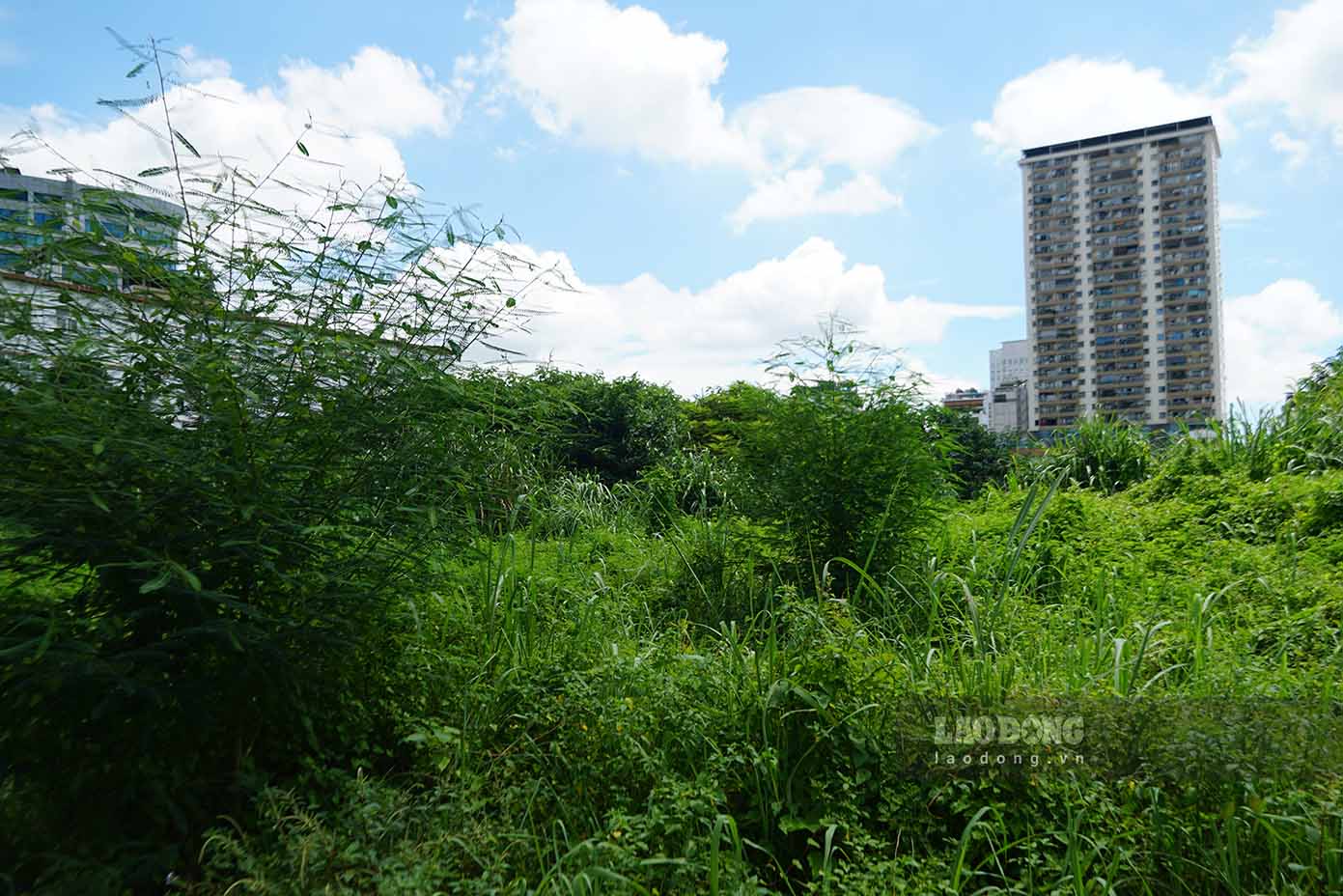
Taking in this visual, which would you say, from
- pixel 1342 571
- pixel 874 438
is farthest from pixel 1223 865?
pixel 1342 571

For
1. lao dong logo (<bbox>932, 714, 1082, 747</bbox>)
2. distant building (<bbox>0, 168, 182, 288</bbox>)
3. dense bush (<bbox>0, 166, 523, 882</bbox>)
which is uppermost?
distant building (<bbox>0, 168, 182, 288</bbox>)

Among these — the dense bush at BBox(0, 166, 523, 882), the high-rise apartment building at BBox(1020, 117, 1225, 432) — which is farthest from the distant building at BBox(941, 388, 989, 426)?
the high-rise apartment building at BBox(1020, 117, 1225, 432)

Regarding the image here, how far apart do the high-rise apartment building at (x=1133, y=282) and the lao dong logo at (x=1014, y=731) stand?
53.6 m

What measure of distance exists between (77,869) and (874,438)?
12.0ft

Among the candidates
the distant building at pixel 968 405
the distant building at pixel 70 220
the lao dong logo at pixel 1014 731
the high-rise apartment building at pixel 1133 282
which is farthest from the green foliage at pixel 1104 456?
the high-rise apartment building at pixel 1133 282

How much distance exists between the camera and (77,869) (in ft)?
6.46

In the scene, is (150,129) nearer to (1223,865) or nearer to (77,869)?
(77,869)

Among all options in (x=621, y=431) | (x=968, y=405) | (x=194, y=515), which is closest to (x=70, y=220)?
(x=194, y=515)

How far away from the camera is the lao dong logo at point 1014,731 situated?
2.24 metres

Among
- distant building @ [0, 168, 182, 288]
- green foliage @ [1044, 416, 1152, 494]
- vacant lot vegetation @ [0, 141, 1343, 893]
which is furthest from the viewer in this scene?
green foliage @ [1044, 416, 1152, 494]

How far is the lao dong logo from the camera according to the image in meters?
2.24

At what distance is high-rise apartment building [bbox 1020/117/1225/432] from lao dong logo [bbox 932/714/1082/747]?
2110 inches

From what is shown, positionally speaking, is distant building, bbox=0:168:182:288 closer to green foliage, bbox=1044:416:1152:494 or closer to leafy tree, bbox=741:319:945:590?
leafy tree, bbox=741:319:945:590

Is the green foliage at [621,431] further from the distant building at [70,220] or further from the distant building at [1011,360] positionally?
the distant building at [1011,360]
